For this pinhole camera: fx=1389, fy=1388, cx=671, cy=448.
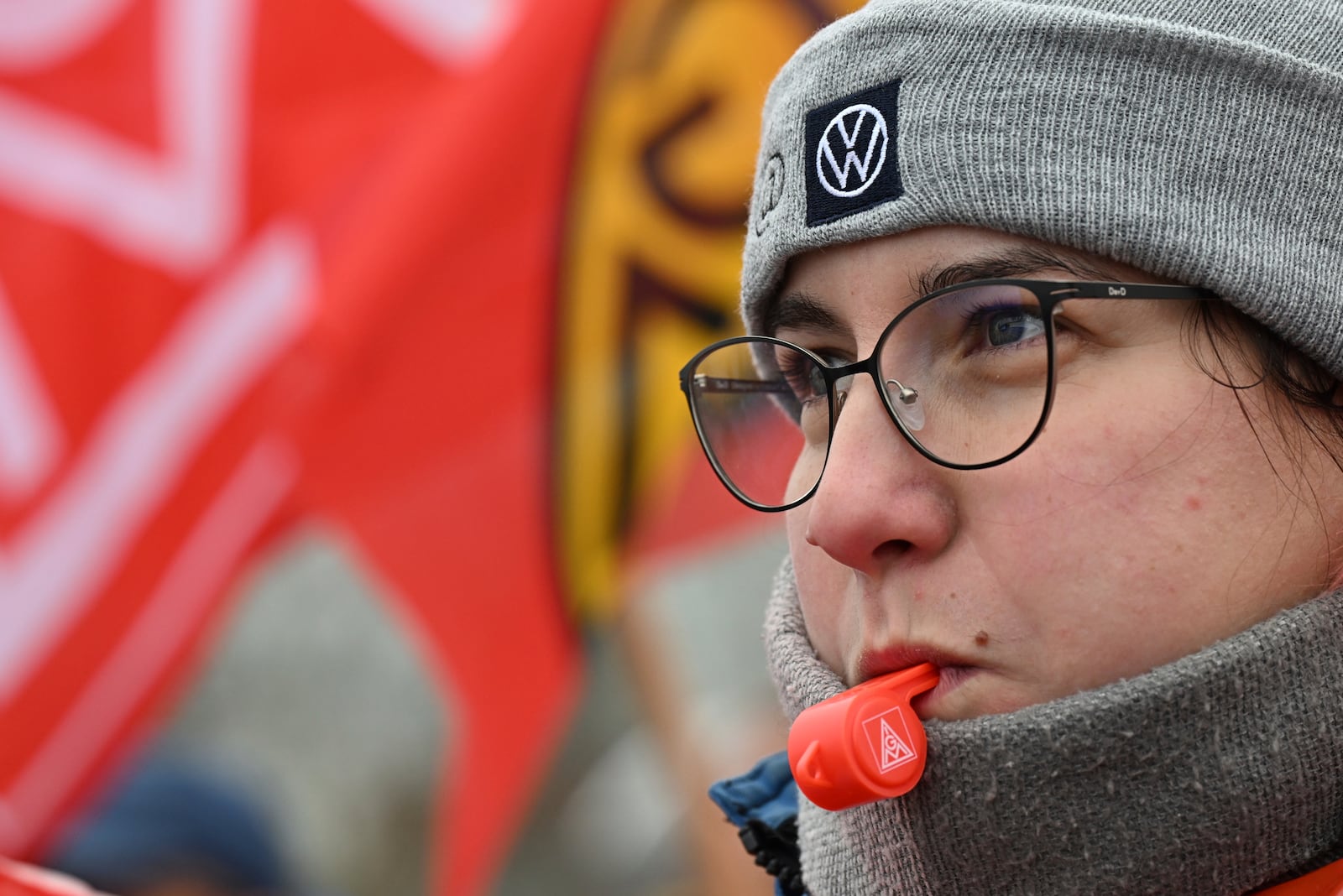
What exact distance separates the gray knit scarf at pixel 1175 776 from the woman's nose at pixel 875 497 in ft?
0.42

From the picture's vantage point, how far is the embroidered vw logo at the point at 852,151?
0.99 metres

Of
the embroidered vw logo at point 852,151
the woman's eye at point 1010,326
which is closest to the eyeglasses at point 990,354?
the woman's eye at point 1010,326

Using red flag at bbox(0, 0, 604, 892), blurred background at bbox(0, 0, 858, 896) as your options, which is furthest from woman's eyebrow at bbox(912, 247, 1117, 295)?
red flag at bbox(0, 0, 604, 892)

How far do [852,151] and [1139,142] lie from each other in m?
0.20

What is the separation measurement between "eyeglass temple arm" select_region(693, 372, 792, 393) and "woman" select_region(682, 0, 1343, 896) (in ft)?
0.71

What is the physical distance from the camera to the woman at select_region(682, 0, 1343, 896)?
2.81ft

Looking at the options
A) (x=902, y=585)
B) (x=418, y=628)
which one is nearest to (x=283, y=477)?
(x=418, y=628)

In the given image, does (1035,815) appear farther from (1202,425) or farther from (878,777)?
(1202,425)

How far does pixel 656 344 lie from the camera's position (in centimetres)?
281

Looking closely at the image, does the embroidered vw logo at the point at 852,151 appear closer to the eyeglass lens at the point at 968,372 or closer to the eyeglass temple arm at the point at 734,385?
the eyeglass lens at the point at 968,372

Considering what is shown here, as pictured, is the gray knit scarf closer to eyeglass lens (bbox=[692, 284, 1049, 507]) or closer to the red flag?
eyeglass lens (bbox=[692, 284, 1049, 507])

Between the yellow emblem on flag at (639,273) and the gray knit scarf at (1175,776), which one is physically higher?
the yellow emblem on flag at (639,273)

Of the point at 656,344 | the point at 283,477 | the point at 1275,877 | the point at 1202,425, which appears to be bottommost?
the point at 1275,877

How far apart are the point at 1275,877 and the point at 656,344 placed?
6.67 feet
